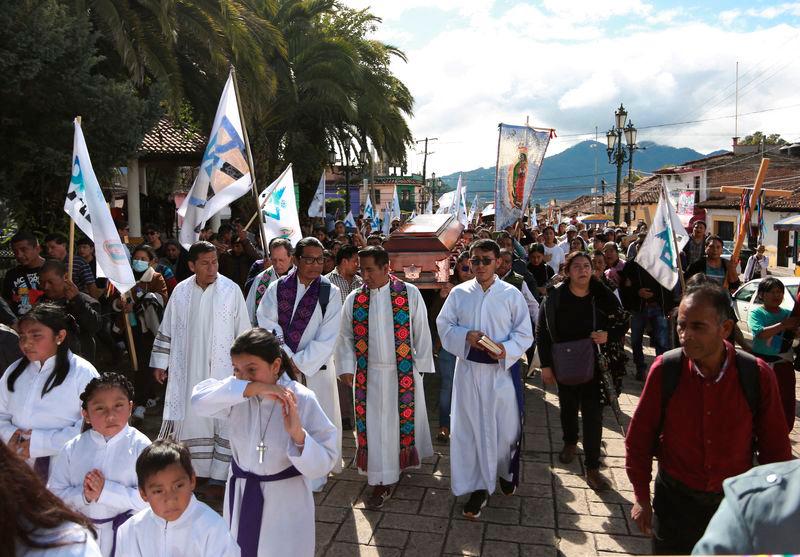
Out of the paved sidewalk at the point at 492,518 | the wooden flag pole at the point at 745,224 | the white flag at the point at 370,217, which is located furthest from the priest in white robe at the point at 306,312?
the white flag at the point at 370,217

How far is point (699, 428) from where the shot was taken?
2799 mm

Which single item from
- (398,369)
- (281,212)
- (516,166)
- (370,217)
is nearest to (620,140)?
(370,217)

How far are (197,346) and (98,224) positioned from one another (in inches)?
61.3

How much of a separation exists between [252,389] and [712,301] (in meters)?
1.93

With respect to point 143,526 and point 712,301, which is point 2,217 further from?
point 712,301

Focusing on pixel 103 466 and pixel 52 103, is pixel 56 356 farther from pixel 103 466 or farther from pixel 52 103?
pixel 52 103

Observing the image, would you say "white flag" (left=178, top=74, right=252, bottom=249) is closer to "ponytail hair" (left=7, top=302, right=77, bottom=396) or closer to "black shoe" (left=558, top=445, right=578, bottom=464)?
"ponytail hair" (left=7, top=302, right=77, bottom=396)

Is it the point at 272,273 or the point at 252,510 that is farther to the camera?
Answer: the point at 272,273

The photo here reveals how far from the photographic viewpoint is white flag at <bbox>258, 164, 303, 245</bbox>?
8188mm

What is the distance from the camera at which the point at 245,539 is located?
3.17 m

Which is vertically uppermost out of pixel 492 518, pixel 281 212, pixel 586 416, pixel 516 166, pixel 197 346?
pixel 516 166

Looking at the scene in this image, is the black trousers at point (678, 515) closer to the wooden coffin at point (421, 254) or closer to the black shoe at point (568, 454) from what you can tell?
the black shoe at point (568, 454)

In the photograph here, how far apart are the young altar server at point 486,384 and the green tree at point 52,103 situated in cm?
753

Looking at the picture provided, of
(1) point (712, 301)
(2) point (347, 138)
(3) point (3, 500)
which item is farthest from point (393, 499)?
(2) point (347, 138)
